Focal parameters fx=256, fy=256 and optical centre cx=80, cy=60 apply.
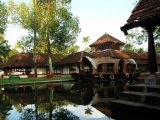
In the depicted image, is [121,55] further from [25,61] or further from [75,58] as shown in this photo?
[25,61]

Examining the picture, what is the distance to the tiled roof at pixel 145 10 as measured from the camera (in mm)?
8934

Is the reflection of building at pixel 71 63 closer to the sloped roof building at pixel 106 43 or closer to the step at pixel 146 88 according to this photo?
the sloped roof building at pixel 106 43

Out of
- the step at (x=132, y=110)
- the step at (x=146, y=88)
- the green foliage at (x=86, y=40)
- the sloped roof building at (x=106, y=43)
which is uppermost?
the green foliage at (x=86, y=40)

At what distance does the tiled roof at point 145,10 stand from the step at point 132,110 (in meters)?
3.29

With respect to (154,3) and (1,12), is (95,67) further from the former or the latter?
(154,3)

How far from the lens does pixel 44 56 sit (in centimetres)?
6794

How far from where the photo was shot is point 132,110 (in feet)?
33.7

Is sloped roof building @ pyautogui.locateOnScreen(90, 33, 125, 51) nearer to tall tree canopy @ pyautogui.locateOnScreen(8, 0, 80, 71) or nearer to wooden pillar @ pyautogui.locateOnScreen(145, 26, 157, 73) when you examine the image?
tall tree canopy @ pyautogui.locateOnScreen(8, 0, 80, 71)

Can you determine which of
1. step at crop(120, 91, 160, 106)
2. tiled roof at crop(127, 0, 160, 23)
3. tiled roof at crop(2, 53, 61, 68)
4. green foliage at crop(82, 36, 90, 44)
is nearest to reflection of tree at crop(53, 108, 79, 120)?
step at crop(120, 91, 160, 106)

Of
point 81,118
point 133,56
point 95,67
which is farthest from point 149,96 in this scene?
point 133,56

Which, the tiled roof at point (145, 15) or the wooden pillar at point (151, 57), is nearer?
the tiled roof at point (145, 15)

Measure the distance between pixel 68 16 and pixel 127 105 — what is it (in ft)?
135

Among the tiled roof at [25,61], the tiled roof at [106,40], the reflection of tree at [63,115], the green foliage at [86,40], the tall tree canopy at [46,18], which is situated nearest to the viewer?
the reflection of tree at [63,115]

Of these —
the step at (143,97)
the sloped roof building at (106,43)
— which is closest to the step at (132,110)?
the step at (143,97)
